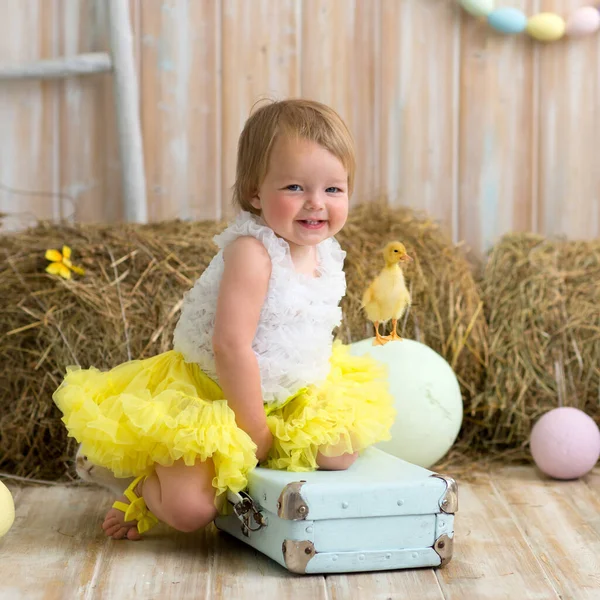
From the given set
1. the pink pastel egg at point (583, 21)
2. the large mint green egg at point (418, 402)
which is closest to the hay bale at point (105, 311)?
the large mint green egg at point (418, 402)

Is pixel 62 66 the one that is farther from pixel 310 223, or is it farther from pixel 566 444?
pixel 566 444

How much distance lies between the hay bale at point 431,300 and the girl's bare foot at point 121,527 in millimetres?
747

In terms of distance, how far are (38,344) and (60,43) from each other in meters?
0.95

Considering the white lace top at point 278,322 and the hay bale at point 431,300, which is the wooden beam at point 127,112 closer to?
the hay bale at point 431,300

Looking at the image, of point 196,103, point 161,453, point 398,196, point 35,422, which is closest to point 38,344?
point 35,422

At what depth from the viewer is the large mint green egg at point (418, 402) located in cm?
200

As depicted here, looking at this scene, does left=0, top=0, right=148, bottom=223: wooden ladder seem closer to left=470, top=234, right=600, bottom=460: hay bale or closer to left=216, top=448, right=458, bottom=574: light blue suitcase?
left=470, top=234, right=600, bottom=460: hay bale

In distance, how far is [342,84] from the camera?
8.83 ft

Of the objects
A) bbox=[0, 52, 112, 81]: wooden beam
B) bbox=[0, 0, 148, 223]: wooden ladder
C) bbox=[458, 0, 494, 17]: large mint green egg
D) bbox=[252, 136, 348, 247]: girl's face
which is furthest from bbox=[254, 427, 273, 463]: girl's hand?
bbox=[458, 0, 494, 17]: large mint green egg

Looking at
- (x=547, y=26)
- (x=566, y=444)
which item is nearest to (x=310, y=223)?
(x=566, y=444)

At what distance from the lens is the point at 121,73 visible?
2.53m

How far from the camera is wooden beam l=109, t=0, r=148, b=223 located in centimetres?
251

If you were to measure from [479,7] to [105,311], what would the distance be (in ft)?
4.40

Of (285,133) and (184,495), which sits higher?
(285,133)
